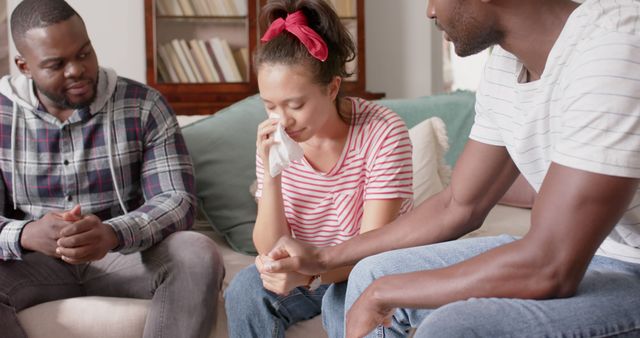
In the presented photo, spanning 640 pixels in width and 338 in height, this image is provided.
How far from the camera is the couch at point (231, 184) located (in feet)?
6.33

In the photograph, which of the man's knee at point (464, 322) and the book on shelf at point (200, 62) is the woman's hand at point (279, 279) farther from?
the book on shelf at point (200, 62)

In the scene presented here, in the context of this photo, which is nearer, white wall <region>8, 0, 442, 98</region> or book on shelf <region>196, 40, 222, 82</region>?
book on shelf <region>196, 40, 222, 82</region>

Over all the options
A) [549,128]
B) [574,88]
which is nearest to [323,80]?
[549,128]

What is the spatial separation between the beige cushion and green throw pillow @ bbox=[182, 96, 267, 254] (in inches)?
17.9

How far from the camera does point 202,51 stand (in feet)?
12.9

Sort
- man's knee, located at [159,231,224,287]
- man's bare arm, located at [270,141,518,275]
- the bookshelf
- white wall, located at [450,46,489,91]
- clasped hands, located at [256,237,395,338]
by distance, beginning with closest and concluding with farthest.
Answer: clasped hands, located at [256,237,395,338] < man's bare arm, located at [270,141,518,275] < man's knee, located at [159,231,224,287] < the bookshelf < white wall, located at [450,46,489,91]

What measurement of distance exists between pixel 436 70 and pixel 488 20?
3.18 metres

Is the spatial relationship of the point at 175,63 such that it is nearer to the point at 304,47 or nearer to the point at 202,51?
the point at 202,51

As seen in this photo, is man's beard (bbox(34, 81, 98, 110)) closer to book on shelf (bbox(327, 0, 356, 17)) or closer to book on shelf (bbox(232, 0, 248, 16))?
book on shelf (bbox(232, 0, 248, 16))

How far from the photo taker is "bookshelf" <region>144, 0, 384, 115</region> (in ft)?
12.7

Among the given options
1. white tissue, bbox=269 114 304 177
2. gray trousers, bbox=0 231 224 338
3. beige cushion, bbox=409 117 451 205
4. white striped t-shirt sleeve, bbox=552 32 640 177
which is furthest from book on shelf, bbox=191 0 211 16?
white striped t-shirt sleeve, bbox=552 32 640 177

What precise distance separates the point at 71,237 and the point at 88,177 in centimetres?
31

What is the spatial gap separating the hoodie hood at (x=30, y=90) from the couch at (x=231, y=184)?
30 centimetres

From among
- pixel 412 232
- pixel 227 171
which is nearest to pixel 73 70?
pixel 227 171
